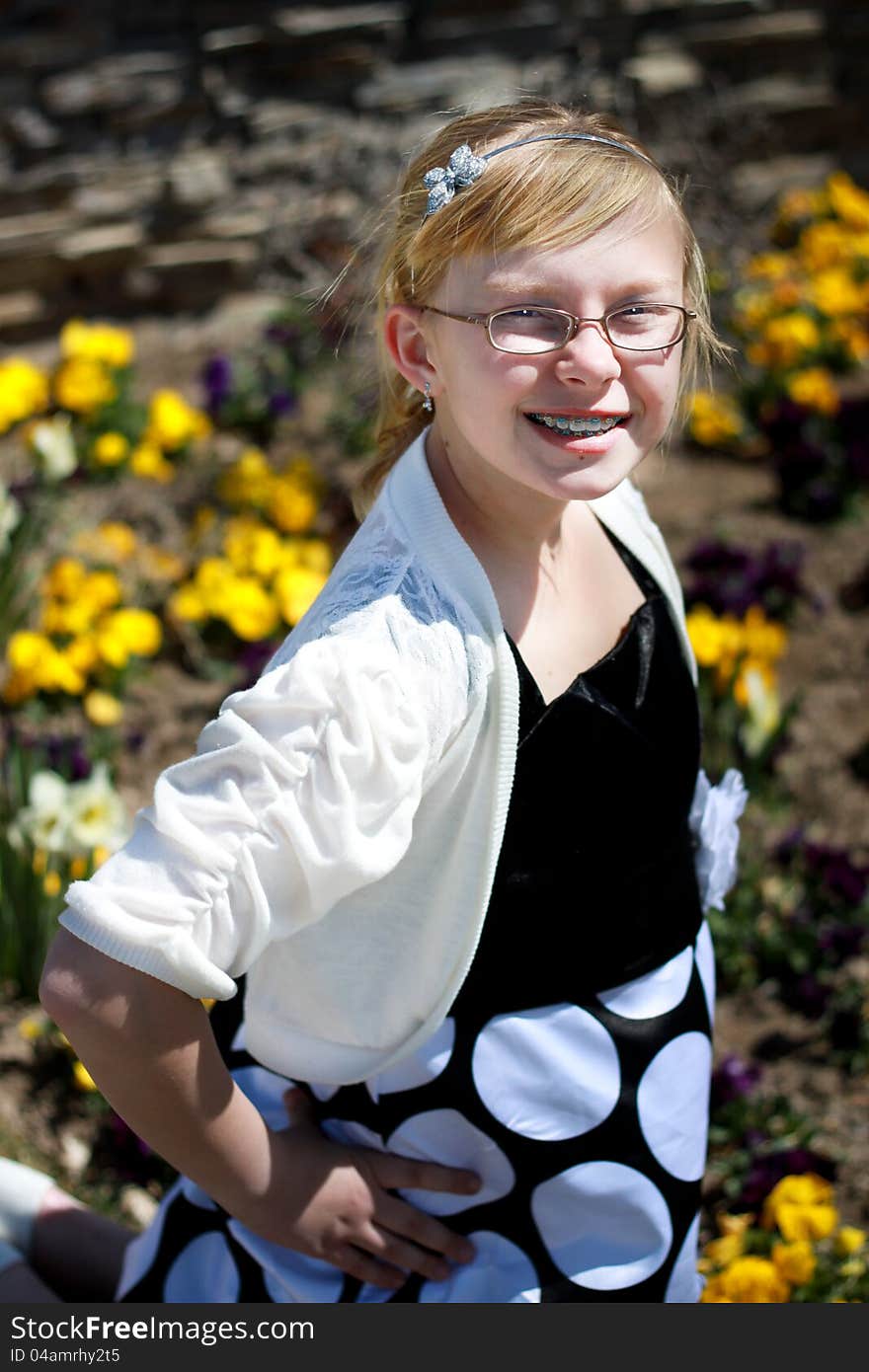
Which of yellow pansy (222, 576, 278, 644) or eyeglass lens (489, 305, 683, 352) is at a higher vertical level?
eyeglass lens (489, 305, 683, 352)

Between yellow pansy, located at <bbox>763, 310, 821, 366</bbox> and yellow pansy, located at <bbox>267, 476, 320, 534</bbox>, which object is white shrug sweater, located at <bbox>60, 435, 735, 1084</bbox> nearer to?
yellow pansy, located at <bbox>267, 476, 320, 534</bbox>

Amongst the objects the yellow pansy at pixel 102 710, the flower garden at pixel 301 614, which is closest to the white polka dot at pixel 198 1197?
the flower garden at pixel 301 614

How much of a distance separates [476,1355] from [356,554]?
2.51 feet

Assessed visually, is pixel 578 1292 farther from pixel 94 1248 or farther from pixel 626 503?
pixel 626 503

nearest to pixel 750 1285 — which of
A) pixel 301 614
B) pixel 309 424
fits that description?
pixel 301 614

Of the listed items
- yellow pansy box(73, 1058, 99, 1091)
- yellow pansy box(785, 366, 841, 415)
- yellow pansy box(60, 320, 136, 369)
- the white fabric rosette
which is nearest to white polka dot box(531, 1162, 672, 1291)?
the white fabric rosette

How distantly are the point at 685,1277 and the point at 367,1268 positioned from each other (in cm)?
35

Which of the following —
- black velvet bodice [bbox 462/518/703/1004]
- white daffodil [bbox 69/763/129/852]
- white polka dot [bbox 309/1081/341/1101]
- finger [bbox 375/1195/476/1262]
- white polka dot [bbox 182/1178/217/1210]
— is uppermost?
black velvet bodice [bbox 462/518/703/1004]

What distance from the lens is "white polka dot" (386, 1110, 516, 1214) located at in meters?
1.27

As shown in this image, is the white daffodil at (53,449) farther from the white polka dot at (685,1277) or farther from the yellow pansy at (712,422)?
the white polka dot at (685,1277)

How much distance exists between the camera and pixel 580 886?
4.09 ft

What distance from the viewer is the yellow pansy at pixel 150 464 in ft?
10.1

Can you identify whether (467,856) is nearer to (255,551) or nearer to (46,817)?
(46,817)

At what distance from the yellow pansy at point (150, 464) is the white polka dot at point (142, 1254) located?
6.55ft
